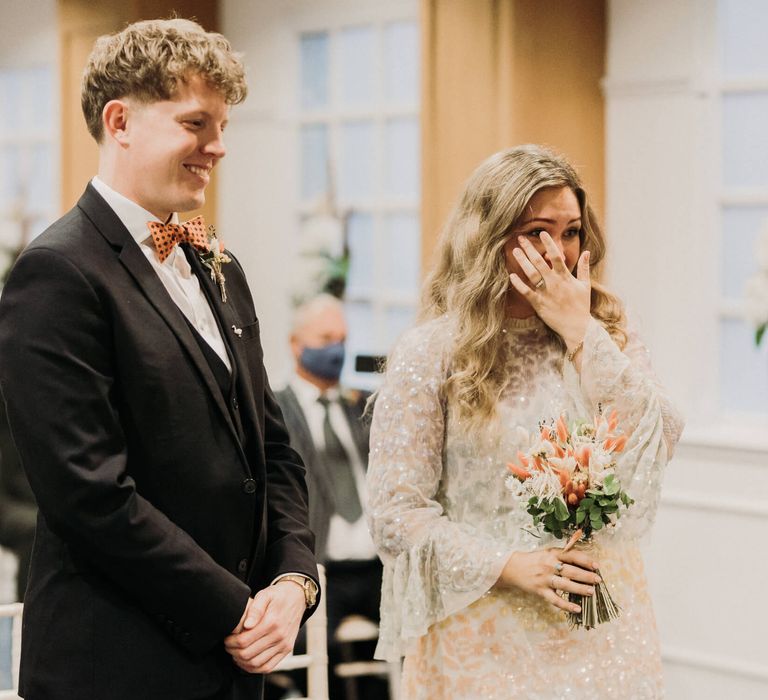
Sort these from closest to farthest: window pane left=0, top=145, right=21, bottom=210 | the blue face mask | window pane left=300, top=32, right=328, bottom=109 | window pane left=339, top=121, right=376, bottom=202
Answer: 1. the blue face mask
2. window pane left=339, top=121, right=376, bottom=202
3. window pane left=300, top=32, right=328, bottom=109
4. window pane left=0, top=145, right=21, bottom=210

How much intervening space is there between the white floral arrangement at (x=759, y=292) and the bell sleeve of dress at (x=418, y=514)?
2017mm

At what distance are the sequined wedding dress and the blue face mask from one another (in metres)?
2.02

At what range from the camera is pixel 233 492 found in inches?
66.5

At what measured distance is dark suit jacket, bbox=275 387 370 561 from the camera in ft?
12.9

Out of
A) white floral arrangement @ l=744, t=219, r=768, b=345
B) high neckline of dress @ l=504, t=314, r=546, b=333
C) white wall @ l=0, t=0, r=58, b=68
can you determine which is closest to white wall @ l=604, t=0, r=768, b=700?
white floral arrangement @ l=744, t=219, r=768, b=345

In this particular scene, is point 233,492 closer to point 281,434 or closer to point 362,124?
point 281,434

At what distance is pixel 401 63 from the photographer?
5.04 m

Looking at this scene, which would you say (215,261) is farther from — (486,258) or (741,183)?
(741,183)

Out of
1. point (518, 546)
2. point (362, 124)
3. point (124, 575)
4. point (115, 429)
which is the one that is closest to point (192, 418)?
point (115, 429)

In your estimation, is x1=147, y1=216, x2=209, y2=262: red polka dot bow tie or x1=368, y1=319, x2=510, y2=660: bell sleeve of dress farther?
x1=368, y1=319, x2=510, y2=660: bell sleeve of dress

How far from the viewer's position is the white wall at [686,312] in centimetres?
388

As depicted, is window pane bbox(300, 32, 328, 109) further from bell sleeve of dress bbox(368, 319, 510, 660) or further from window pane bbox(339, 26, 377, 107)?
bell sleeve of dress bbox(368, 319, 510, 660)

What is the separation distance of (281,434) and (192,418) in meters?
0.33

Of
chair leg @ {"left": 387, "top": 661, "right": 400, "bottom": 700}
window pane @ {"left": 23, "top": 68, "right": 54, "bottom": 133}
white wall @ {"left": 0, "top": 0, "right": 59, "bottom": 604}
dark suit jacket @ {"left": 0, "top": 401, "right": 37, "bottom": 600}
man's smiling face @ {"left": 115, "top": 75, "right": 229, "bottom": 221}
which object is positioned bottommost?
chair leg @ {"left": 387, "top": 661, "right": 400, "bottom": 700}
